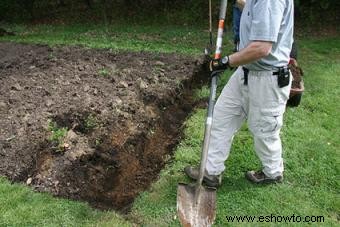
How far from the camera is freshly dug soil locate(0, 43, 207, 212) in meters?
4.48

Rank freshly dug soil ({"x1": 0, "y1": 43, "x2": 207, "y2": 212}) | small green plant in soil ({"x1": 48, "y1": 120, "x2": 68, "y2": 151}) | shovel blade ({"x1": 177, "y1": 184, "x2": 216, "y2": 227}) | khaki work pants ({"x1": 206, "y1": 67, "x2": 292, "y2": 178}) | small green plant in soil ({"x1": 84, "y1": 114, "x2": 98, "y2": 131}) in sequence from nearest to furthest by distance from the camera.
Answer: shovel blade ({"x1": 177, "y1": 184, "x2": 216, "y2": 227}), khaki work pants ({"x1": 206, "y1": 67, "x2": 292, "y2": 178}), freshly dug soil ({"x1": 0, "y1": 43, "x2": 207, "y2": 212}), small green plant in soil ({"x1": 48, "y1": 120, "x2": 68, "y2": 151}), small green plant in soil ({"x1": 84, "y1": 114, "x2": 98, "y2": 131})

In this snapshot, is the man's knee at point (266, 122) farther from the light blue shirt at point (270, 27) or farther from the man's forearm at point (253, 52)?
the man's forearm at point (253, 52)

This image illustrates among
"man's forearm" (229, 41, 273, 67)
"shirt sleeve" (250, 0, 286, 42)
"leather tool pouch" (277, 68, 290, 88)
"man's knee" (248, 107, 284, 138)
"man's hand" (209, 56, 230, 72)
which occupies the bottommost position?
"man's knee" (248, 107, 284, 138)

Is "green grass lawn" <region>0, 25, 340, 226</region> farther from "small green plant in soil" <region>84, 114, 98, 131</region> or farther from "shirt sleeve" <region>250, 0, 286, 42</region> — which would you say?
"shirt sleeve" <region>250, 0, 286, 42</region>

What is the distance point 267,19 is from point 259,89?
0.69 m

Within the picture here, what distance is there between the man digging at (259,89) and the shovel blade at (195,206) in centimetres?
48

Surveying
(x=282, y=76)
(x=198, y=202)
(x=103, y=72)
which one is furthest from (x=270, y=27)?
(x=103, y=72)

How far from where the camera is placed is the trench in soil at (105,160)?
14.1 ft

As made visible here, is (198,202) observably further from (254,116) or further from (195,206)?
(254,116)

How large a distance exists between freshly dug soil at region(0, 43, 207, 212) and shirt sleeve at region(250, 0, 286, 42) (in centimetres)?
198

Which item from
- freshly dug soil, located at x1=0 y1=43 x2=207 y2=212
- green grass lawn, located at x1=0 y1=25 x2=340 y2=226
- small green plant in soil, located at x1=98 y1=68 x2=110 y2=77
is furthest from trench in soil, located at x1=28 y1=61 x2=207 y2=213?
small green plant in soil, located at x1=98 y1=68 x2=110 y2=77

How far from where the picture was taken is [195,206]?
12.4ft


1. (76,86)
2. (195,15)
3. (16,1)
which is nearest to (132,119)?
(76,86)

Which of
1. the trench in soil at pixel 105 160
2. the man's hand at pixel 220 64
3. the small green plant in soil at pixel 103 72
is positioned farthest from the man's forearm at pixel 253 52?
the small green plant in soil at pixel 103 72
